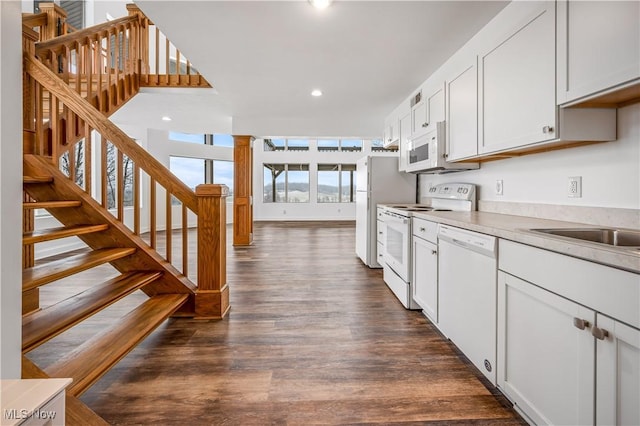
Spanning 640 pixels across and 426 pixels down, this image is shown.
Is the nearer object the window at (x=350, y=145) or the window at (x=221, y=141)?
the window at (x=221, y=141)

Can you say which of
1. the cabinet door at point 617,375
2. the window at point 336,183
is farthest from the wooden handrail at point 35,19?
the window at point 336,183

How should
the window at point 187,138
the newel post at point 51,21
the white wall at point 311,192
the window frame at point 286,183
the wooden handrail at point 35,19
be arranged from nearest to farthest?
the wooden handrail at point 35,19, the newel post at point 51,21, the window at point 187,138, the white wall at point 311,192, the window frame at point 286,183

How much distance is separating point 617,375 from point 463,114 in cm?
201

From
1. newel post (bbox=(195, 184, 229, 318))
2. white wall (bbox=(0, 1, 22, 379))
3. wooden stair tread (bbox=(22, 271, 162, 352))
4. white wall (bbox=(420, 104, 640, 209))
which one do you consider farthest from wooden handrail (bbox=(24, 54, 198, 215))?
white wall (bbox=(420, 104, 640, 209))

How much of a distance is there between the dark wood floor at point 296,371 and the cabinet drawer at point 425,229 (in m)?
0.71

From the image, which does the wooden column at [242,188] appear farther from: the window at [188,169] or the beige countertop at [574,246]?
the beige countertop at [574,246]

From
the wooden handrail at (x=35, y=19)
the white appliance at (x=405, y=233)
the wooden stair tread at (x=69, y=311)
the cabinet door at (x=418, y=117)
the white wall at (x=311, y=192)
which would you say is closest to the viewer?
the wooden stair tread at (x=69, y=311)

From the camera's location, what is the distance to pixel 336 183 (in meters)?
11.2

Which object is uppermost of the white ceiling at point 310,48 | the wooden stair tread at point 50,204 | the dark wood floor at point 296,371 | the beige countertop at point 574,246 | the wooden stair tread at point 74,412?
the white ceiling at point 310,48

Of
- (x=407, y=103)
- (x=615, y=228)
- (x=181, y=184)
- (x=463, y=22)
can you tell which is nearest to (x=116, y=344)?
(x=181, y=184)

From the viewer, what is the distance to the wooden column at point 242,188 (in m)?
5.92

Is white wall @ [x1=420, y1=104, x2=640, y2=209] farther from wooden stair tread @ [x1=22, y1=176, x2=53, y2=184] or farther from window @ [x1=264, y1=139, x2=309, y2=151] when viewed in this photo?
window @ [x1=264, y1=139, x2=309, y2=151]

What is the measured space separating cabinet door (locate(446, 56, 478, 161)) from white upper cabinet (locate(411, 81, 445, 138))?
0.54ft

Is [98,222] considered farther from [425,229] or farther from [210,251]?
[425,229]
